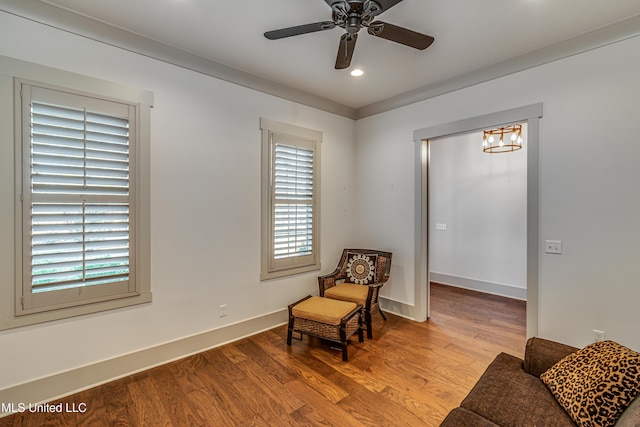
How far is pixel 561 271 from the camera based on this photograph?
261 centimetres

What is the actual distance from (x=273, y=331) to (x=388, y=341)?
1.32 metres

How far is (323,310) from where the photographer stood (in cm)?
294

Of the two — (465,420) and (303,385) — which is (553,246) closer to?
(465,420)

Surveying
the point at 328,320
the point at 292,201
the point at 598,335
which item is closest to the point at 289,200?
the point at 292,201

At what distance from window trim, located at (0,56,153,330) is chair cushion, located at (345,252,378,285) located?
7.76 feet

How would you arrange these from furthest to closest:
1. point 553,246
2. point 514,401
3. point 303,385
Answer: point 553,246 → point 303,385 → point 514,401

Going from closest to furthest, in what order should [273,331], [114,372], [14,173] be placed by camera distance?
1. [14,173]
2. [114,372]
3. [273,331]

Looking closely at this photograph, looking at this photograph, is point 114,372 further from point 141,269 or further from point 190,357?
point 141,269

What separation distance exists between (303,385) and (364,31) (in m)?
2.99

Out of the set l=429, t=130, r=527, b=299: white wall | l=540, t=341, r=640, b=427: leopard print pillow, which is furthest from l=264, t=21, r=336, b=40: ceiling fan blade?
l=429, t=130, r=527, b=299: white wall

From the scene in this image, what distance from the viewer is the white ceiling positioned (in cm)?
213

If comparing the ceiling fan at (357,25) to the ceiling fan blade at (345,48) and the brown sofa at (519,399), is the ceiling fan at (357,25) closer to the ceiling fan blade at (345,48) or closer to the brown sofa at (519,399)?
the ceiling fan blade at (345,48)

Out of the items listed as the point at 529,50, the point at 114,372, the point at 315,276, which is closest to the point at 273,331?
the point at 315,276

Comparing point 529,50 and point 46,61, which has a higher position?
point 529,50
